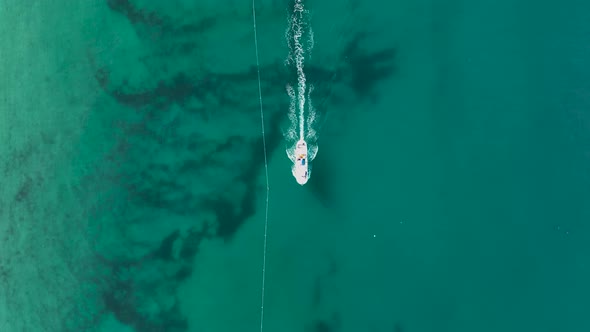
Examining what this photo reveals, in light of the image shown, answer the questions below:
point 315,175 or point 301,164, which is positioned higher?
point 301,164

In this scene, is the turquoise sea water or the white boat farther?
the white boat

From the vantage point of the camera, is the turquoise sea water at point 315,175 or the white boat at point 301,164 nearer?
the turquoise sea water at point 315,175

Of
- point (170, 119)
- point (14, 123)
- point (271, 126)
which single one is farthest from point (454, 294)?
point (14, 123)

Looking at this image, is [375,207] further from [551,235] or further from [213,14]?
[213,14]
